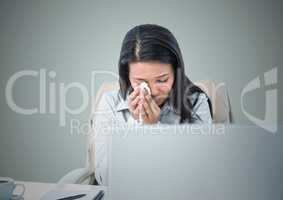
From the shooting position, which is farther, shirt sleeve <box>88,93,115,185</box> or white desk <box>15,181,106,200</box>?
shirt sleeve <box>88,93,115,185</box>

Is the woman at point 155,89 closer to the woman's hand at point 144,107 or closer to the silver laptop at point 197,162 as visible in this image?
the woman's hand at point 144,107

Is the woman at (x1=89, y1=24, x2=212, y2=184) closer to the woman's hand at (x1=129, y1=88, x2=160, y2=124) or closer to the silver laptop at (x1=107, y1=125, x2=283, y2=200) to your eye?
the woman's hand at (x1=129, y1=88, x2=160, y2=124)

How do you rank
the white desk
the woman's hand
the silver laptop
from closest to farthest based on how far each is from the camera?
the silver laptop < the white desk < the woman's hand

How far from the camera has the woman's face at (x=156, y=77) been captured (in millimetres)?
1343

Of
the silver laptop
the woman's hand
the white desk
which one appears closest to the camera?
the silver laptop

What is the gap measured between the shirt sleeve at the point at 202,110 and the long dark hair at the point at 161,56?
0.07 feet

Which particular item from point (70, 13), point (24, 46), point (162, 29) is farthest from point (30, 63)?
point (162, 29)

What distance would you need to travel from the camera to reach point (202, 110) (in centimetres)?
136

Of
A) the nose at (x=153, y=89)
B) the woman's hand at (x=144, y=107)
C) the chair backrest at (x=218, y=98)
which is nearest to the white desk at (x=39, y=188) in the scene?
the woman's hand at (x=144, y=107)

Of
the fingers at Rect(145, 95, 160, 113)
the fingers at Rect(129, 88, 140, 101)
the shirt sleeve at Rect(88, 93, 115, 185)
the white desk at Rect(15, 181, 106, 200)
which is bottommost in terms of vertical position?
the white desk at Rect(15, 181, 106, 200)

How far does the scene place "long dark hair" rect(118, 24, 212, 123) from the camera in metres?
1.33

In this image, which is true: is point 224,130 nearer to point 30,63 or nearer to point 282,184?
point 282,184

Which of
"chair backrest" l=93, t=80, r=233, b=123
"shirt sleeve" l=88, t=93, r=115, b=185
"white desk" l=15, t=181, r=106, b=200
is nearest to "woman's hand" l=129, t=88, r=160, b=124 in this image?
"shirt sleeve" l=88, t=93, r=115, b=185

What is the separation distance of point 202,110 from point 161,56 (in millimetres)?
383
